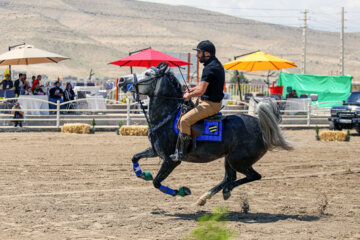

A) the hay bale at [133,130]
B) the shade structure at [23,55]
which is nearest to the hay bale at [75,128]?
the hay bale at [133,130]

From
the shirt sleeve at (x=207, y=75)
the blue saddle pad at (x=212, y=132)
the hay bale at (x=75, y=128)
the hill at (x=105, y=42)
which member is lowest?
the hay bale at (x=75, y=128)

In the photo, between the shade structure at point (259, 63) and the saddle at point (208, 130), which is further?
the shade structure at point (259, 63)

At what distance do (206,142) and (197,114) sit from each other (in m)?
0.44

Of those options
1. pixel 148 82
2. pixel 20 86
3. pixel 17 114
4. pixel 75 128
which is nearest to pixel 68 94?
pixel 20 86

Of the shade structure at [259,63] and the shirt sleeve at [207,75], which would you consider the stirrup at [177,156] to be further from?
the shade structure at [259,63]

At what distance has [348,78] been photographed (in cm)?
3325

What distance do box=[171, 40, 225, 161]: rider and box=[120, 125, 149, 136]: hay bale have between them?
12.0 m

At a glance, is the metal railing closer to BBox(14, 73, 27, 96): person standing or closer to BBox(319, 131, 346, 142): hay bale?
BBox(14, 73, 27, 96): person standing

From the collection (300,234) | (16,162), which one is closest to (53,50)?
(16,162)

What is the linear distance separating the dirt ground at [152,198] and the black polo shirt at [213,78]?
158 cm

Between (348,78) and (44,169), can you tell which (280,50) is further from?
(44,169)

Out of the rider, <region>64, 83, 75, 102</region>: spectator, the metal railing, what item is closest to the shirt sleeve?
the rider

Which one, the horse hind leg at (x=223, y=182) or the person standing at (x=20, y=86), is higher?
the person standing at (x=20, y=86)

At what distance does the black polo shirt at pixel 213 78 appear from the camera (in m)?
8.08
